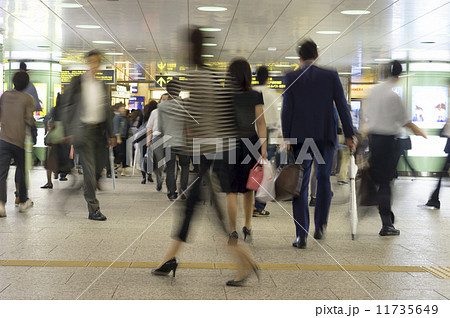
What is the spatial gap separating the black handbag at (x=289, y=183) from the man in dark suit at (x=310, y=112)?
0.16m

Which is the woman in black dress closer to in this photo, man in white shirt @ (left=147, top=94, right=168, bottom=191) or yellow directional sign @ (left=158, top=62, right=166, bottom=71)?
man in white shirt @ (left=147, top=94, right=168, bottom=191)

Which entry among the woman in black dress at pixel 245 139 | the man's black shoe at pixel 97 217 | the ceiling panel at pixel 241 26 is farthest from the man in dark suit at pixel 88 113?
the ceiling panel at pixel 241 26

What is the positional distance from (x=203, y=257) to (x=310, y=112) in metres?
1.78

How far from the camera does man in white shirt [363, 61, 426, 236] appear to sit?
7051 mm

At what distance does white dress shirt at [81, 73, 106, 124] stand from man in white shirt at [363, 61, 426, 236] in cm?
308

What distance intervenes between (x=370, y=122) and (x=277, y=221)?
1850 millimetres

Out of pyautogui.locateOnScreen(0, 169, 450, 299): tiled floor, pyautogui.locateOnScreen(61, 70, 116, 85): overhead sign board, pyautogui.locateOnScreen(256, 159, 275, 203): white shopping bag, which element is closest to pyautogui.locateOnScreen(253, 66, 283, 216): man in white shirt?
pyautogui.locateOnScreen(0, 169, 450, 299): tiled floor

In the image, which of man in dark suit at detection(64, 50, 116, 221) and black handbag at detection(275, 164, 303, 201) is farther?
man in dark suit at detection(64, 50, 116, 221)

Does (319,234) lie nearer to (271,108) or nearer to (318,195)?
(318,195)

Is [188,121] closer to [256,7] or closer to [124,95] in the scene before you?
[256,7]

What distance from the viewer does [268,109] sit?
838cm

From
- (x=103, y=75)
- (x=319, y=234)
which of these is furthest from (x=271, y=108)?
(x=103, y=75)

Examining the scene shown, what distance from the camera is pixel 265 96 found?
26.9 ft
